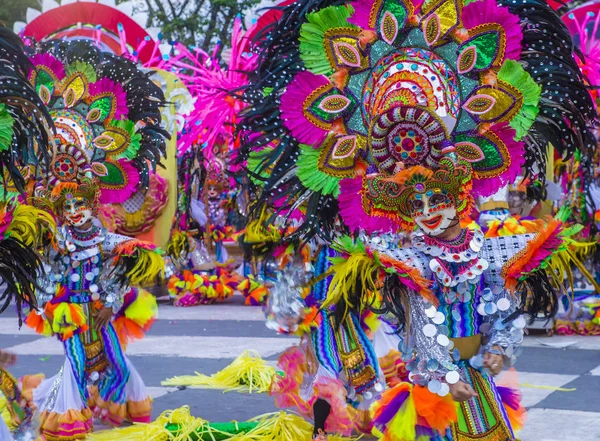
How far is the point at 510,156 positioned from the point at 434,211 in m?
0.43

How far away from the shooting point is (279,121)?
4.79 meters

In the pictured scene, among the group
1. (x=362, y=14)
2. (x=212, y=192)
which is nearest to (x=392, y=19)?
(x=362, y=14)

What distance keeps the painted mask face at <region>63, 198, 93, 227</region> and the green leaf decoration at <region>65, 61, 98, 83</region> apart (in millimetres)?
876

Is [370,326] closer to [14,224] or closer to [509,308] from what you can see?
[509,308]

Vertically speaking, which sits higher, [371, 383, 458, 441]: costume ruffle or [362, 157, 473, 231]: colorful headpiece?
[362, 157, 473, 231]: colorful headpiece

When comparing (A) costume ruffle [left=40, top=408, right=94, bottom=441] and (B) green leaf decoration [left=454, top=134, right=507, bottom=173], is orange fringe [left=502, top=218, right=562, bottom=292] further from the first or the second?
(A) costume ruffle [left=40, top=408, right=94, bottom=441]

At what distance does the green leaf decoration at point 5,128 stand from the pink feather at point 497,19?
77.9 inches

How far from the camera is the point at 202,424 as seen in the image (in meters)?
5.89

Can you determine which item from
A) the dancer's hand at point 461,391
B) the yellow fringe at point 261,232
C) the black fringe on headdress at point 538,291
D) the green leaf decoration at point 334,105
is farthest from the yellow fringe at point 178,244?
the dancer's hand at point 461,391

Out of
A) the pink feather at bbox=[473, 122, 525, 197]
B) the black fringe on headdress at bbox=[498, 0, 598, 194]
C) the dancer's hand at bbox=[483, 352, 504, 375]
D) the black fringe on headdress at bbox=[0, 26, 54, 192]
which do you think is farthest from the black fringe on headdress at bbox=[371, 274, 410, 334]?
the black fringe on headdress at bbox=[0, 26, 54, 192]

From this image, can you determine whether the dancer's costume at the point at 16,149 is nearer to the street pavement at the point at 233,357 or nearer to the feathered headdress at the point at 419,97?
the feathered headdress at the point at 419,97

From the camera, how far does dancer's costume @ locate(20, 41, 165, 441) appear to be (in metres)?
6.12

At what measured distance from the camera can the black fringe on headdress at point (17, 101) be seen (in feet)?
14.0

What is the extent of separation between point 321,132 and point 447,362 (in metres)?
1.19
